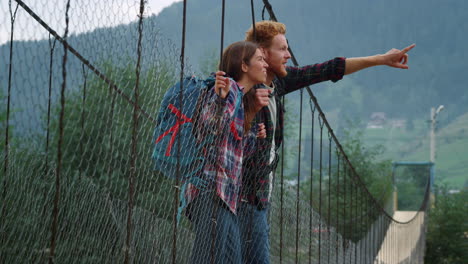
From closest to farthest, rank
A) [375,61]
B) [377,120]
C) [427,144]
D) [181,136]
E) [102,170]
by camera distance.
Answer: [181,136]
[102,170]
[375,61]
[427,144]
[377,120]

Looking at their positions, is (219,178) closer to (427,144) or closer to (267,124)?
(267,124)

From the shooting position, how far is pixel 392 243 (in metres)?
7.57

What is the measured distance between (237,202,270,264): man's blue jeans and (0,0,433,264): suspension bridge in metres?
0.22

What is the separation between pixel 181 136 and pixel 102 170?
1.06ft

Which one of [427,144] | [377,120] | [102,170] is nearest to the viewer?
[102,170]

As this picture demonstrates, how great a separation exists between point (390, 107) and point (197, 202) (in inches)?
3575

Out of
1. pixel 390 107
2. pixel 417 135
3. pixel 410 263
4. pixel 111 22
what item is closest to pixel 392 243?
pixel 410 263

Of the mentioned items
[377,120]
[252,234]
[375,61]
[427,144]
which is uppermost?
[377,120]

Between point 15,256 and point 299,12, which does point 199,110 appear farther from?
point 299,12

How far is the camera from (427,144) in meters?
74.1

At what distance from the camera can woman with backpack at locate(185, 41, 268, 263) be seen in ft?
4.87

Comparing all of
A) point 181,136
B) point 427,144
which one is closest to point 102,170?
point 181,136

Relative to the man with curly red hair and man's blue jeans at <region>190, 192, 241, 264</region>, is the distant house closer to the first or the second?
the man with curly red hair

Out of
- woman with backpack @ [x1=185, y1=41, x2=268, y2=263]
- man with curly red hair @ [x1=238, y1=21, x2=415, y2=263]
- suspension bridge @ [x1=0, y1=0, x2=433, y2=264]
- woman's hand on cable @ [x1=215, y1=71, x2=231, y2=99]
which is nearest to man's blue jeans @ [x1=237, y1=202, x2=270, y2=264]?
man with curly red hair @ [x1=238, y1=21, x2=415, y2=263]
